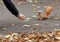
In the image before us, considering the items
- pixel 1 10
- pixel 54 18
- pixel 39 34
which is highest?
pixel 1 10

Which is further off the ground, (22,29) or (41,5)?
(41,5)

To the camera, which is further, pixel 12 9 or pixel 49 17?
pixel 49 17

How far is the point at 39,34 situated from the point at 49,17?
6.97 feet

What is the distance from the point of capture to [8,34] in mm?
6582

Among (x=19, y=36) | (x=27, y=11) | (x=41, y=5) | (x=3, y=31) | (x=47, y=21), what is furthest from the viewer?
(x=41, y=5)

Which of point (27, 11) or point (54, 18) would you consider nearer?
point (54, 18)

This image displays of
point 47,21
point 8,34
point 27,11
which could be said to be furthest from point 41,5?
point 8,34

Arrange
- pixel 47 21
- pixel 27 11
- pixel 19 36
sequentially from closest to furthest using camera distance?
pixel 19 36
pixel 47 21
pixel 27 11

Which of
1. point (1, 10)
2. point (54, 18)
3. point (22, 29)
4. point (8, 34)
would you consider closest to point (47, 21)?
point (54, 18)

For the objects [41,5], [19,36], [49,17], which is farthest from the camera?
[41,5]

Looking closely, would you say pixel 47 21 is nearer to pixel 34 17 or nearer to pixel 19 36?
pixel 34 17

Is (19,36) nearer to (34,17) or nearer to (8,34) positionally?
(8,34)

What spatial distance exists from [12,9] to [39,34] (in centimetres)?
115

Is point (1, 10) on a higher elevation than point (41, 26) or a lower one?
higher
